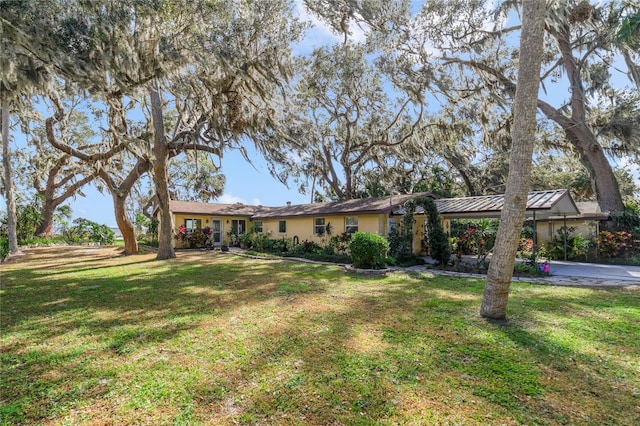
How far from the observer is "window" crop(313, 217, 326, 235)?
57.7 ft

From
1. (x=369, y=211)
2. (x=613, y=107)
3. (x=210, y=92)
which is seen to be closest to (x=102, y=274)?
(x=210, y=92)

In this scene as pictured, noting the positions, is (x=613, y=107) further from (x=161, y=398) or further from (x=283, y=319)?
(x=161, y=398)

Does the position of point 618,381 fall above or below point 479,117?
below

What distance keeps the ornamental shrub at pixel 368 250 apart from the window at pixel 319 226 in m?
7.03

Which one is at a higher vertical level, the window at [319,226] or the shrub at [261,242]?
the window at [319,226]

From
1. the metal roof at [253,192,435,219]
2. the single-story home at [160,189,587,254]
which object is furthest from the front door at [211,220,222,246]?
the metal roof at [253,192,435,219]

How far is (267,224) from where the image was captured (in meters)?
21.3

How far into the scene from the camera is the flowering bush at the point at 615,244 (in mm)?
13328

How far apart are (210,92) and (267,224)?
11681 mm

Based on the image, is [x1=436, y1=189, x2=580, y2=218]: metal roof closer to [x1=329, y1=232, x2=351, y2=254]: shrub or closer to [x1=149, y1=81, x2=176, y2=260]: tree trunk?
[x1=329, y1=232, x2=351, y2=254]: shrub

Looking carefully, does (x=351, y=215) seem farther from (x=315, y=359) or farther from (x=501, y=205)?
(x=315, y=359)

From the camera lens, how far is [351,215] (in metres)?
15.7

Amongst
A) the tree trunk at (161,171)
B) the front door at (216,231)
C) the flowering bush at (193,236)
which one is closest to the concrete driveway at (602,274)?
the tree trunk at (161,171)

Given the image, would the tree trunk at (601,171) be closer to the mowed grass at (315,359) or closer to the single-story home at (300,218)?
the single-story home at (300,218)
